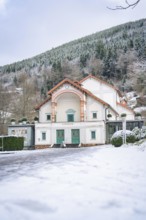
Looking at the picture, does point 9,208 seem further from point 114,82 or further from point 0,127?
point 114,82

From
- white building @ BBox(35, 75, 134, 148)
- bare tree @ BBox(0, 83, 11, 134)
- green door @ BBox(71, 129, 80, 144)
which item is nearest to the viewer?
white building @ BBox(35, 75, 134, 148)

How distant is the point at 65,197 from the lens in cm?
445

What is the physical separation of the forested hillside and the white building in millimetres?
30017

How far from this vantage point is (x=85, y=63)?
116688mm

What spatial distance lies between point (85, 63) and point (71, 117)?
78255 millimetres

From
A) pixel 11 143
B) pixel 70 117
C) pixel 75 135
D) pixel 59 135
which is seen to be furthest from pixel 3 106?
pixel 11 143

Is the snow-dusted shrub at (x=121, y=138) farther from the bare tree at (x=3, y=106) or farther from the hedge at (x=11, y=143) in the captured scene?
the bare tree at (x=3, y=106)

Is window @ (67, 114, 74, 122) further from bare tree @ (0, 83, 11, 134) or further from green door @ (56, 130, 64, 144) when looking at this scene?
bare tree @ (0, 83, 11, 134)

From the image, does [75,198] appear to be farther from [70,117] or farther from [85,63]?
[85,63]

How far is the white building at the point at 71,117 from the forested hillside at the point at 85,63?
98.5 ft

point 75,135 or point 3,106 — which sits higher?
point 3,106

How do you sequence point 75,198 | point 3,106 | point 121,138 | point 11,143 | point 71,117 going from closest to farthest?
1. point 75,198
2. point 121,138
3. point 11,143
4. point 71,117
5. point 3,106

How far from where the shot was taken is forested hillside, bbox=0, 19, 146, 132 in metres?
97.6

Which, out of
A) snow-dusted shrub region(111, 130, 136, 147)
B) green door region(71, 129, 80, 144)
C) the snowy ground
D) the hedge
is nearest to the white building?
green door region(71, 129, 80, 144)
